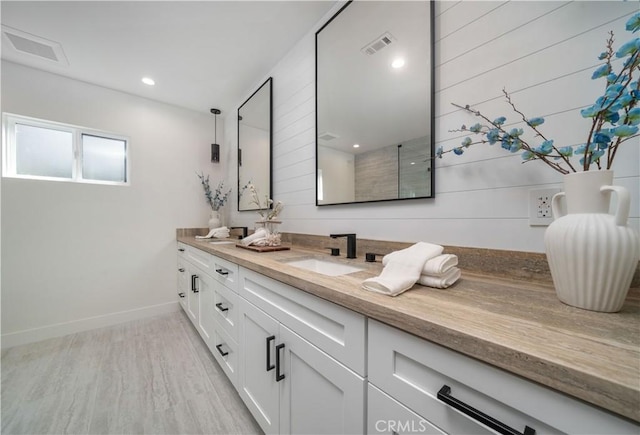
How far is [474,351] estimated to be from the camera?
399mm

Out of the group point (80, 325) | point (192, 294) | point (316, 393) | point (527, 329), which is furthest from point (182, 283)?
point (527, 329)

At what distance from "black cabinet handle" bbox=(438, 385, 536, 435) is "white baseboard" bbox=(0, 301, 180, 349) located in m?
3.11

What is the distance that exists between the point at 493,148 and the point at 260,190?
6.41 ft

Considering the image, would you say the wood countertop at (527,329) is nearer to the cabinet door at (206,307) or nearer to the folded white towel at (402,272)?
the folded white towel at (402,272)

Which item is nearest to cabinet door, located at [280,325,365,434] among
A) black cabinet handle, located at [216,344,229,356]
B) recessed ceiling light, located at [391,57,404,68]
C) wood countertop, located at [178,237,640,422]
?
wood countertop, located at [178,237,640,422]

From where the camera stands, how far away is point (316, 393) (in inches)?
30.0

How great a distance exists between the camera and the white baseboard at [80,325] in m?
1.99

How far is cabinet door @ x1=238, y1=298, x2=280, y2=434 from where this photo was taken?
976 mm

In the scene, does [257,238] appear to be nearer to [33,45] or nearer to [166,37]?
[166,37]

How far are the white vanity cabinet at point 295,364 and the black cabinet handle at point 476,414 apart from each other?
203 millimetres

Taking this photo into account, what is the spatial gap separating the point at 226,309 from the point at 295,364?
751mm

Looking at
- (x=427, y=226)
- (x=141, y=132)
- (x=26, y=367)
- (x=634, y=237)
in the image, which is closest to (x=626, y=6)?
(x=634, y=237)

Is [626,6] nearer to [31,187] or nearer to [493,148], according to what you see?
[493,148]

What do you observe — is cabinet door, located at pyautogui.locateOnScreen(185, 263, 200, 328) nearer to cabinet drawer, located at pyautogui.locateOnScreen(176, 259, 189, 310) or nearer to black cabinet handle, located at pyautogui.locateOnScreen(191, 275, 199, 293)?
black cabinet handle, located at pyautogui.locateOnScreen(191, 275, 199, 293)
